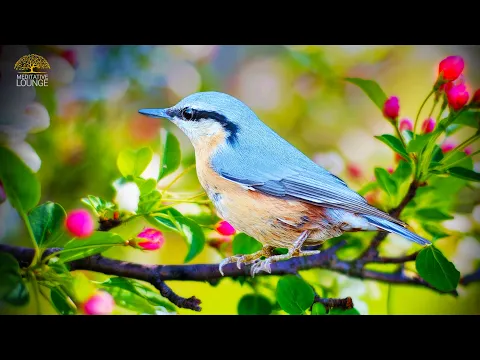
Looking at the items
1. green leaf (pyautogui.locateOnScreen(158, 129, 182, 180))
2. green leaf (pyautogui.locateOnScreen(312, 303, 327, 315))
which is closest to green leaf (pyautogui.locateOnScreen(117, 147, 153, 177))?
green leaf (pyautogui.locateOnScreen(158, 129, 182, 180))

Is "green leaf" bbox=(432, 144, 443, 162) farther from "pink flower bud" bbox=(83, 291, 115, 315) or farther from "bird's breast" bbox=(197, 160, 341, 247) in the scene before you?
"pink flower bud" bbox=(83, 291, 115, 315)

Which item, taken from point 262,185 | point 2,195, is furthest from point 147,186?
point 2,195

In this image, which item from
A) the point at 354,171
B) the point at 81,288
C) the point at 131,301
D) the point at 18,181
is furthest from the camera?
the point at 354,171

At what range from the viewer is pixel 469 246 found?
1.66m

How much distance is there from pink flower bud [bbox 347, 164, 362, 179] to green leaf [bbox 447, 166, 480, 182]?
27cm

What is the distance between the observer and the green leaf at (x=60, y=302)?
1.50 m

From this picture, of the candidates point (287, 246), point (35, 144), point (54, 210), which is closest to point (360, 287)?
point (287, 246)

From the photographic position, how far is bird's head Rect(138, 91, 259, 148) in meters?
1.57

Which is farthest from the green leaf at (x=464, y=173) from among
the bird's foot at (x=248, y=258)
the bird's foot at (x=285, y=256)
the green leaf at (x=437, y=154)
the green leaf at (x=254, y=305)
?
the green leaf at (x=254, y=305)

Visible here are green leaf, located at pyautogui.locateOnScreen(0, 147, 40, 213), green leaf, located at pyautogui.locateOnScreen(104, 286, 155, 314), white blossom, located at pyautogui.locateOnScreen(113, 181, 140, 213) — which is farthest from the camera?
green leaf, located at pyautogui.locateOnScreen(104, 286, 155, 314)

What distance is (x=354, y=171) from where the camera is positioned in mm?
1694

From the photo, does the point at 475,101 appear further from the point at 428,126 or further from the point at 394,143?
the point at 394,143

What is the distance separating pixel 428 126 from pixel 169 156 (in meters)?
0.73

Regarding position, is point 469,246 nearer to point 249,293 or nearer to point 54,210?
point 249,293
